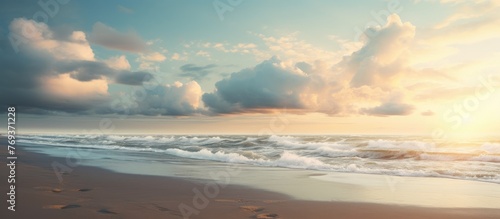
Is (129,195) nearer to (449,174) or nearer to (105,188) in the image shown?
(105,188)

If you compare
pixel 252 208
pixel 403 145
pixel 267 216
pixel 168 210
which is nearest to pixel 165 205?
pixel 168 210

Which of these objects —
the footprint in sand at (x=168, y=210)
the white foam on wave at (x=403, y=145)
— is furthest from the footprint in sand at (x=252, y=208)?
the white foam on wave at (x=403, y=145)

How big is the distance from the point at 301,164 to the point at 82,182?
38.2 feet

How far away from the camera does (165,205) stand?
7.65 m

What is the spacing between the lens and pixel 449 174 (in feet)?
48.6

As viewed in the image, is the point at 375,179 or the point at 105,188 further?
→ the point at 375,179

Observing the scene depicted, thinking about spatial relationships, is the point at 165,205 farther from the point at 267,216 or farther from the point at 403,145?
the point at 403,145

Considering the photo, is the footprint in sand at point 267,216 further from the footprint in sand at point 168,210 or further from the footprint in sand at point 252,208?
the footprint in sand at point 168,210

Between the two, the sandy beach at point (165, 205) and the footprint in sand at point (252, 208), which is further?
the footprint in sand at point (252, 208)

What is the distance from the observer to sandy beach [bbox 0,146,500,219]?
6.69 m

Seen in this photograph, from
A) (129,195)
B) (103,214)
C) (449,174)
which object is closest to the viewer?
(103,214)

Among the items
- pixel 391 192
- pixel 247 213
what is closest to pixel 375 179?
pixel 391 192

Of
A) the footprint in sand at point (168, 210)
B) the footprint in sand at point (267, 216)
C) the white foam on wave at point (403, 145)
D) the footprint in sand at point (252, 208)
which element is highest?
the white foam on wave at point (403, 145)

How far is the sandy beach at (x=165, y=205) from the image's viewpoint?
21.9 ft
